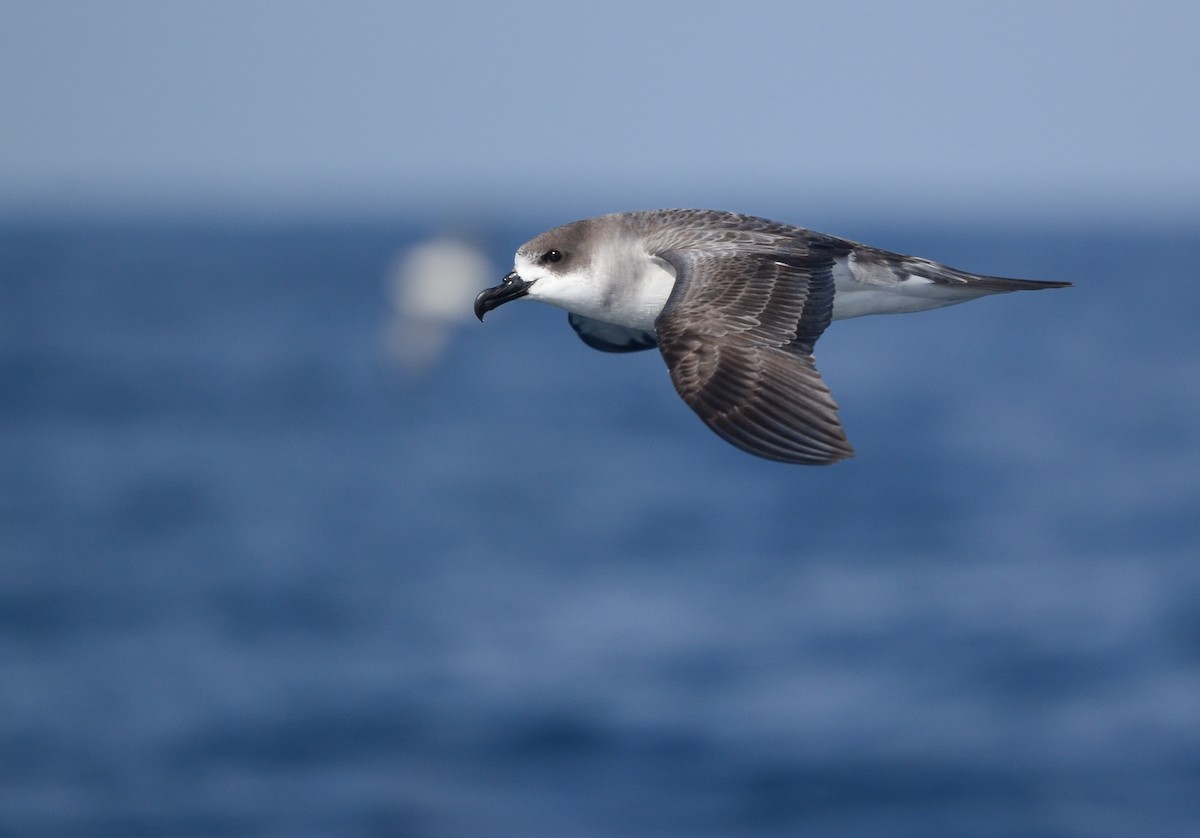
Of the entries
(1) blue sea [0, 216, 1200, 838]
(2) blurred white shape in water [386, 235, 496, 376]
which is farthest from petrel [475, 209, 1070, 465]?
(2) blurred white shape in water [386, 235, 496, 376]

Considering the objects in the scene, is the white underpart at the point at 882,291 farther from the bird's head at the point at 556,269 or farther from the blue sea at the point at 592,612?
the blue sea at the point at 592,612

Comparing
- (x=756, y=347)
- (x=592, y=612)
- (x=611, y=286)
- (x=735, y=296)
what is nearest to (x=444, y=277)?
(x=592, y=612)

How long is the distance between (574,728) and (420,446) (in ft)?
97.4

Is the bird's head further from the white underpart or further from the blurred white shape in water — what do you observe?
the blurred white shape in water

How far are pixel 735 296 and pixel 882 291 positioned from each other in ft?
4.54

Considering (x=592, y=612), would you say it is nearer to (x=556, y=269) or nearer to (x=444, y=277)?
(x=444, y=277)

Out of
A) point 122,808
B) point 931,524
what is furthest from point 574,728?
point 931,524

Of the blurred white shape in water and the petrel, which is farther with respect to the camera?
the blurred white shape in water

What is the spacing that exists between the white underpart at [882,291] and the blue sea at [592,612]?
48.2ft

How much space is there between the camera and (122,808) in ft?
78.1

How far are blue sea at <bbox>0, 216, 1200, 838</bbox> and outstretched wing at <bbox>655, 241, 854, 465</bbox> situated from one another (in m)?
15.5

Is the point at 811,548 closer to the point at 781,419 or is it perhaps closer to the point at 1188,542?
the point at 1188,542

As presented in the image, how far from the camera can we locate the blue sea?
78.5 feet

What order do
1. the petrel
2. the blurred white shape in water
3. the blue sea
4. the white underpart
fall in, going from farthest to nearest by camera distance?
the blurred white shape in water, the blue sea, the white underpart, the petrel
